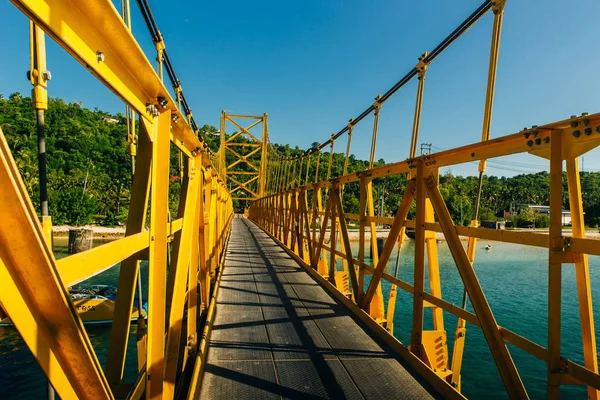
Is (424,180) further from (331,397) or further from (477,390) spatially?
(477,390)

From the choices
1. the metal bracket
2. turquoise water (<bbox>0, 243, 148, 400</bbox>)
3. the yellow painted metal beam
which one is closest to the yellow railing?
the metal bracket

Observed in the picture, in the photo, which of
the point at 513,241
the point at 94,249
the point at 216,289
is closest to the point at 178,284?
the point at 94,249

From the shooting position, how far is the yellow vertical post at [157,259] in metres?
1.23

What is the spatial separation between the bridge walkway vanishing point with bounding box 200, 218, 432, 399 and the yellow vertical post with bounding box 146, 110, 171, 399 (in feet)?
1.70

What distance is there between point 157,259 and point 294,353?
1.26 metres

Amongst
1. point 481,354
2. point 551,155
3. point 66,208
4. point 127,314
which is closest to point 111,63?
point 127,314

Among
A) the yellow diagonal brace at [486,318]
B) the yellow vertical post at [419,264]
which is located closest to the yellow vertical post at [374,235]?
the yellow vertical post at [419,264]

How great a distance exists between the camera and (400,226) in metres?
2.43

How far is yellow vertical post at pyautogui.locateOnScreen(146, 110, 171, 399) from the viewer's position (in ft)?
4.02

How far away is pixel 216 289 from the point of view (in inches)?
140

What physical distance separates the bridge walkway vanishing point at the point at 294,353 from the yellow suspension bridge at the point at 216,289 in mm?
12

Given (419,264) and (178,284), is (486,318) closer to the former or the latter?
(419,264)

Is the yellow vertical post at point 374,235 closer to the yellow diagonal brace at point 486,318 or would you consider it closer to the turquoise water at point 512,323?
the yellow diagonal brace at point 486,318

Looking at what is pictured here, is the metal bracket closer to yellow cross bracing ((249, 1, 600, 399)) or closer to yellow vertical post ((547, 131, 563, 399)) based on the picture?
yellow cross bracing ((249, 1, 600, 399))
